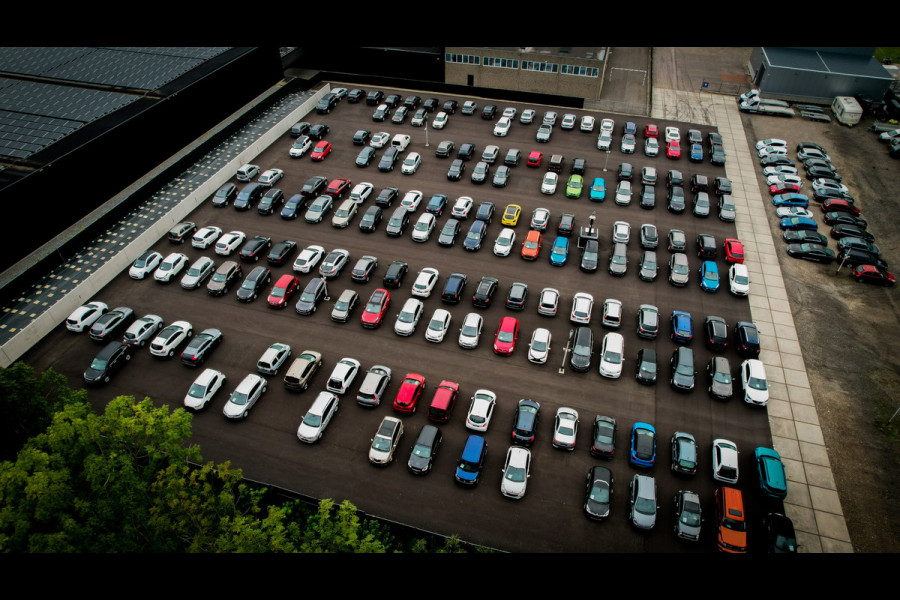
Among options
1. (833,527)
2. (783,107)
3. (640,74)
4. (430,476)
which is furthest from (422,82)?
(833,527)

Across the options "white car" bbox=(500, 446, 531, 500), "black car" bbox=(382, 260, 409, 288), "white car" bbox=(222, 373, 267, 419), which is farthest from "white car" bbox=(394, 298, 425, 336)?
"white car" bbox=(500, 446, 531, 500)

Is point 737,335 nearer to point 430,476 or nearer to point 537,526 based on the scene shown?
point 537,526

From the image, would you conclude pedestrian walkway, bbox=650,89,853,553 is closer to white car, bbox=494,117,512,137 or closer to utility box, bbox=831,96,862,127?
utility box, bbox=831,96,862,127

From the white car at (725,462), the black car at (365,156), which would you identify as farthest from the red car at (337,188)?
the white car at (725,462)

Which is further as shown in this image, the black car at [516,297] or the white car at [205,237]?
the white car at [205,237]

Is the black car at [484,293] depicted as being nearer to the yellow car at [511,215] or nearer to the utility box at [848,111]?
the yellow car at [511,215]

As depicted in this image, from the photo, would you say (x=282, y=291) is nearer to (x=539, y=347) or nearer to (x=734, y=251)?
(x=539, y=347)

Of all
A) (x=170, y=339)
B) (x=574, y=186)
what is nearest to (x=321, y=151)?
(x=574, y=186)
